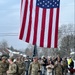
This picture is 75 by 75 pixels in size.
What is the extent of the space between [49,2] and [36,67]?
11.0 ft

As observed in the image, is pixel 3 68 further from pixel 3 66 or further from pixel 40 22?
pixel 40 22

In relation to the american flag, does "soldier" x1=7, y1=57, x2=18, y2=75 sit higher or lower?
lower

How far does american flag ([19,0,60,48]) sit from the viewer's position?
12422mm

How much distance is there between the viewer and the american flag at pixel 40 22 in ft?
40.8

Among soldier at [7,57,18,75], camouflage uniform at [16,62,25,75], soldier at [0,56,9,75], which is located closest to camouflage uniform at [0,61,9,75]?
soldier at [0,56,9,75]

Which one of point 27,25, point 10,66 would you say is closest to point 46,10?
point 27,25

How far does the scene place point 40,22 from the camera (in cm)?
1276

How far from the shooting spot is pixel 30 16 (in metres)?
12.5

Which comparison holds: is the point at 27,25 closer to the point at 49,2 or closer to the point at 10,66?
the point at 49,2

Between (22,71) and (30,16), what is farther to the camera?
(22,71)

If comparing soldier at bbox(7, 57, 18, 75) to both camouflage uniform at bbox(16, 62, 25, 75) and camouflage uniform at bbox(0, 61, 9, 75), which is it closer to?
camouflage uniform at bbox(0, 61, 9, 75)

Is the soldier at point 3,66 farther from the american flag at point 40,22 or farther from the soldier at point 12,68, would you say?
the american flag at point 40,22

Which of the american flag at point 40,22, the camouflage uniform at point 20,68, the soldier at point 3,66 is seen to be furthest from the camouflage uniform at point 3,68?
the american flag at point 40,22

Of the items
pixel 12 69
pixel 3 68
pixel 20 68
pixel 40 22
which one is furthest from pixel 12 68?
pixel 40 22
